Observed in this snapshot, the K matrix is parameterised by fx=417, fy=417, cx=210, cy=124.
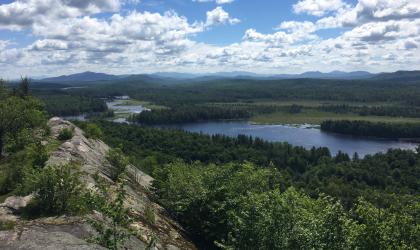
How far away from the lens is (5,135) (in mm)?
40250

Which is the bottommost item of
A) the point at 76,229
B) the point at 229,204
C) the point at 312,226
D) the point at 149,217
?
the point at 149,217

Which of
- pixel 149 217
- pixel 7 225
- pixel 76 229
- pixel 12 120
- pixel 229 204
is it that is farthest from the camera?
pixel 12 120

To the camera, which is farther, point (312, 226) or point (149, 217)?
point (149, 217)

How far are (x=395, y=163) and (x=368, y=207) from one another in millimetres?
131164

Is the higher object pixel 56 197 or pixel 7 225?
pixel 56 197

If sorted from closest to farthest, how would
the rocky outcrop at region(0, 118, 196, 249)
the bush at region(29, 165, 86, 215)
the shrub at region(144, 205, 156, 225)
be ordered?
the rocky outcrop at region(0, 118, 196, 249) → the bush at region(29, 165, 86, 215) → the shrub at region(144, 205, 156, 225)

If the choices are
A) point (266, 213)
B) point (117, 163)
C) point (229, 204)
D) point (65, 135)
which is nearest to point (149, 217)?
point (229, 204)

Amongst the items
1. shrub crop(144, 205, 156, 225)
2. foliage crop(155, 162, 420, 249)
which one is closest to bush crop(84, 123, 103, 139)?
shrub crop(144, 205, 156, 225)

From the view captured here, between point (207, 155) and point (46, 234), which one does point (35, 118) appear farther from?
point (207, 155)

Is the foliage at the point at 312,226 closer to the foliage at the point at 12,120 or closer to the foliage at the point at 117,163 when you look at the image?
the foliage at the point at 117,163

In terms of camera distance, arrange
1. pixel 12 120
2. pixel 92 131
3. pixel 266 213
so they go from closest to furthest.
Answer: pixel 266 213 < pixel 12 120 < pixel 92 131

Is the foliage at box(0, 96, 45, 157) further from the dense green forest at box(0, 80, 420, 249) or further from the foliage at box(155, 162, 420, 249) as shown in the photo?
the foliage at box(155, 162, 420, 249)

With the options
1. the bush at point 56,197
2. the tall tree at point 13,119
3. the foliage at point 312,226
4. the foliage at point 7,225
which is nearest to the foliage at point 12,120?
the tall tree at point 13,119

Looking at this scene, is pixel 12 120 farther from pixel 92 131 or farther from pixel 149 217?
pixel 149 217
